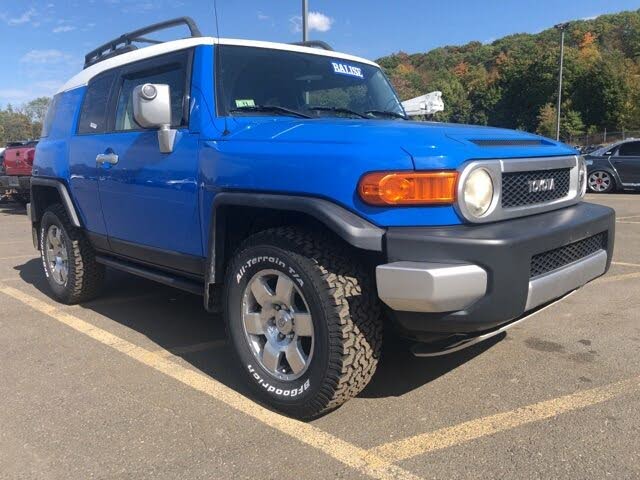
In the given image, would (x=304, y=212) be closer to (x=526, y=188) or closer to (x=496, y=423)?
(x=526, y=188)

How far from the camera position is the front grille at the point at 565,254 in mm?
2865

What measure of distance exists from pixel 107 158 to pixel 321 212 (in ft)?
7.39

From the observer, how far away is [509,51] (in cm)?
9238

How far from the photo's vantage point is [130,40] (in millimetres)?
5160

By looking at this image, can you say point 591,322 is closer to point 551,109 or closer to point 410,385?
point 410,385

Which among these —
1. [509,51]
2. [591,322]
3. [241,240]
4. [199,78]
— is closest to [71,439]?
[241,240]

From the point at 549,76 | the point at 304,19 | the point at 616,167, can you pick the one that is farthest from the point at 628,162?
the point at 549,76

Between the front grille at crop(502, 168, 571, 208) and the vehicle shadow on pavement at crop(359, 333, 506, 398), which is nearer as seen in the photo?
the front grille at crop(502, 168, 571, 208)

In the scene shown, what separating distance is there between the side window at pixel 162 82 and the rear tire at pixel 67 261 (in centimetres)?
123

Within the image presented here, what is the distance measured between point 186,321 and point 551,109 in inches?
2898

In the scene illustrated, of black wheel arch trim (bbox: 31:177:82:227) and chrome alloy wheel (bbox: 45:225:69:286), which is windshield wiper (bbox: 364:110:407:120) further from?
chrome alloy wheel (bbox: 45:225:69:286)

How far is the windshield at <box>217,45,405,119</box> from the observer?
146 inches

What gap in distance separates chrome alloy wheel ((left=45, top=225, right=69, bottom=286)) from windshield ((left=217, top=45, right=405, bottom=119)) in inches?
96.5

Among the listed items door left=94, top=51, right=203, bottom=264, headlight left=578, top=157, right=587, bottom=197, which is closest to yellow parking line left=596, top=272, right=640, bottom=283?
headlight left=578, top=157, right=587, bottom=197
